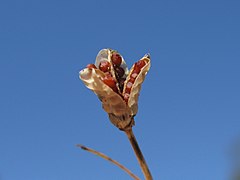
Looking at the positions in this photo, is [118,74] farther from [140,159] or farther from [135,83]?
Result: [140,159]

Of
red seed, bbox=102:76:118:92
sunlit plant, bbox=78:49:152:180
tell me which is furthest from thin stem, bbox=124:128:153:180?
red seed, bbox=102:76:118:92

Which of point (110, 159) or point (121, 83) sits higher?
point (121, 83)

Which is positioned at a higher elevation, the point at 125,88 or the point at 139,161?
the point at 125,88

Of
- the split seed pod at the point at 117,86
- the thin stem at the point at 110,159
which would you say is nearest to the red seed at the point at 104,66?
the split seed pod at the point at 117,86

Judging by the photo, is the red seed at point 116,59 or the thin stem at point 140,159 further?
the red seed at point 116,59

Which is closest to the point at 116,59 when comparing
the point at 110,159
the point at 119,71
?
the point at 119,71

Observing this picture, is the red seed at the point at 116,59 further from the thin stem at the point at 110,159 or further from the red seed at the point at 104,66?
the thin stem at the point at 110,159
